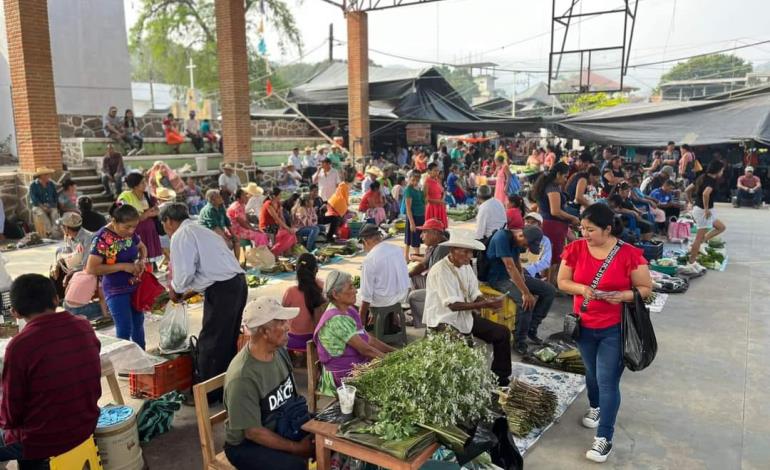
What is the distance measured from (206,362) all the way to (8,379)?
1824mm

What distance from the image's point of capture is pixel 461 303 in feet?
15.7

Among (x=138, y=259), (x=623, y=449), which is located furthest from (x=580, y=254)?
(x=138, y=259)

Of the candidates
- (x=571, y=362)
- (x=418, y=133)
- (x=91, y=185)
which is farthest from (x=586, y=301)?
(x=418, y=133)

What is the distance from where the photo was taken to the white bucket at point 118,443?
11.7ft

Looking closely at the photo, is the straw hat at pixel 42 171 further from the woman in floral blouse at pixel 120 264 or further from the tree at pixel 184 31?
the tree at pixel 184 31

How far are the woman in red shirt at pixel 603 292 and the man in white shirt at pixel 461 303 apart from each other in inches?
36.5

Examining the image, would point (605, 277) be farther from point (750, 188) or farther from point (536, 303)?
point (750, 188)

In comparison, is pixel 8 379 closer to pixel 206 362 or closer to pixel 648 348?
pixel 206 362

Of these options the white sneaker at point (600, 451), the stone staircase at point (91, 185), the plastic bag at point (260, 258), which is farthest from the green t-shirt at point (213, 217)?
the stone staircase at point (91, 185)

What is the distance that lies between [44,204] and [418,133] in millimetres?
15145

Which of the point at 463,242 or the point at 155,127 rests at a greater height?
the point at 155,127

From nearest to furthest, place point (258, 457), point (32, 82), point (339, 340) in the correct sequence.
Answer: point (258, 457) < point (339, 340) < point (32, 82)

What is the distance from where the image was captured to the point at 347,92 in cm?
2269

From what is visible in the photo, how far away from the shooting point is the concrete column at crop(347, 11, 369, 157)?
20.6 metres
